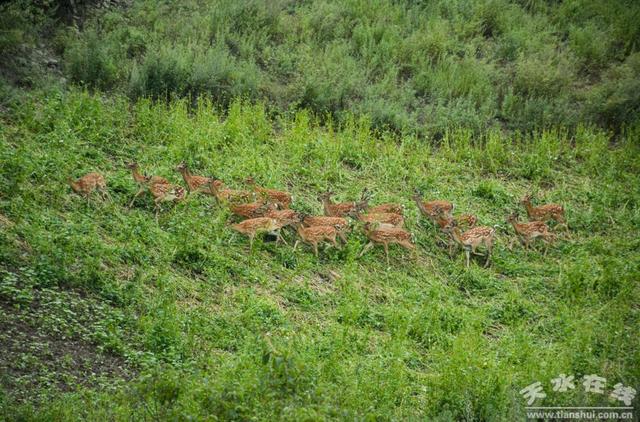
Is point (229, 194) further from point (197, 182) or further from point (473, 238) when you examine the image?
point (473, 238)

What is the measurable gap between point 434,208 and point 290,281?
11.1 feet

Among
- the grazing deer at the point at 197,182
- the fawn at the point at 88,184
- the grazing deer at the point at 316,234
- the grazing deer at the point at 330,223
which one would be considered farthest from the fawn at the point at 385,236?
the fawn at the point at 88,184

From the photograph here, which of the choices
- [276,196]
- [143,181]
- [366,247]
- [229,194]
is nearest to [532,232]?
[366,247]

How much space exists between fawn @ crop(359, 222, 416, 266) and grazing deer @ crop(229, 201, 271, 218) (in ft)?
5.03

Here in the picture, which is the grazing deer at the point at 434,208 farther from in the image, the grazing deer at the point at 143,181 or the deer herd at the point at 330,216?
the grazing deer at the point at 143,181

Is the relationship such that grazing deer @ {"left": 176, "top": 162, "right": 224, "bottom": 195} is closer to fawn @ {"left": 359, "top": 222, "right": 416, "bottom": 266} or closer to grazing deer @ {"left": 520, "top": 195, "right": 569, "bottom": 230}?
fawn @ {"left": 359, "top": 222, "right": 416, "bottom": 266}

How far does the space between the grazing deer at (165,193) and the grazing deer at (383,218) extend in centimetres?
263

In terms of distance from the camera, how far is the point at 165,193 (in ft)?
41.1

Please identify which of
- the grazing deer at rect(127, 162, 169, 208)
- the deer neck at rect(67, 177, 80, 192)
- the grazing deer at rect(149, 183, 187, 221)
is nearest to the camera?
the deer neck at rect(67, 177, 80, 192)

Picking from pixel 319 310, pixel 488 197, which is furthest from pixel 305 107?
pixel 319 310

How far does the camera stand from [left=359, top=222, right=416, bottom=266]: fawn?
1270 cm

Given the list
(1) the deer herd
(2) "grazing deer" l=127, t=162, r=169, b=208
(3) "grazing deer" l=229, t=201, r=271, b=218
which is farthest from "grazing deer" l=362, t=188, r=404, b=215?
(2) "grazing deer" l=127, t=162, r=169, b=208

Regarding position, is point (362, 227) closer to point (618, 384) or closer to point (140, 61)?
point (618, 384)

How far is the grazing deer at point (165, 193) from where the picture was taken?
12508mm
